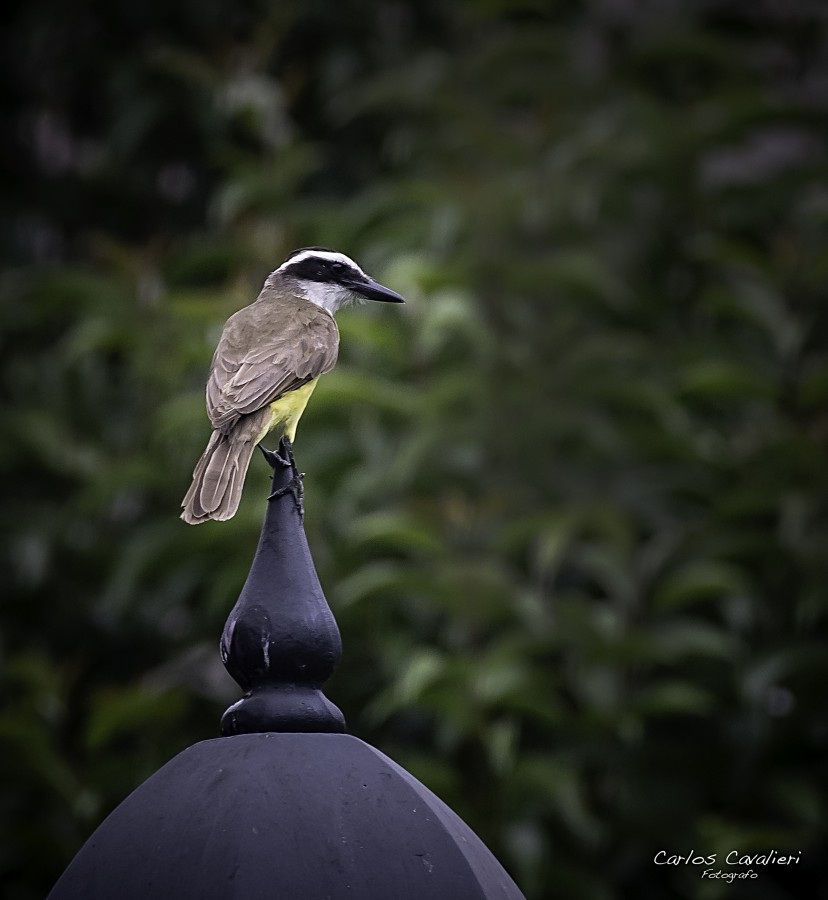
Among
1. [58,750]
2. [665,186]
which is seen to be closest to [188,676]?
[58,750]

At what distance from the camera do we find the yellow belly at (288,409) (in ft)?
11.4

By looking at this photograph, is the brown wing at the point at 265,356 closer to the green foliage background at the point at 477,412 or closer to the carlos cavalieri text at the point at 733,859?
the green foliage background at the point at 477,412

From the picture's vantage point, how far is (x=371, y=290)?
375 centimetres

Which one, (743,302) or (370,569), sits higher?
(743,302)

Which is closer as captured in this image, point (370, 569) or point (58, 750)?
point (370, 569)

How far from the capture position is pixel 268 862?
196 cm

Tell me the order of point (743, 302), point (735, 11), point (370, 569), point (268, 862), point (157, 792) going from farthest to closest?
point (735, 11), point (743, 302), point (370, 569), point (157, 792), point (268, 862)

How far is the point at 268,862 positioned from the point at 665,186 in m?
5.70

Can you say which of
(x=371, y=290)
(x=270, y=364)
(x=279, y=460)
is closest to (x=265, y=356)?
(x=270, y=364)

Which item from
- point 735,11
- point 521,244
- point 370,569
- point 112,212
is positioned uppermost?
point 735,11

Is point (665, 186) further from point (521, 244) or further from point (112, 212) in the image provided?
point (112, 212)

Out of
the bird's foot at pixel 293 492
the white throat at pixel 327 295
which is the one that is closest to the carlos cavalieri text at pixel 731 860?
the white throat at pixel 327 295

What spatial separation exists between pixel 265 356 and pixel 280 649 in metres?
1.41

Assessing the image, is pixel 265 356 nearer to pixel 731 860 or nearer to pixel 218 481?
pixel 218 481
